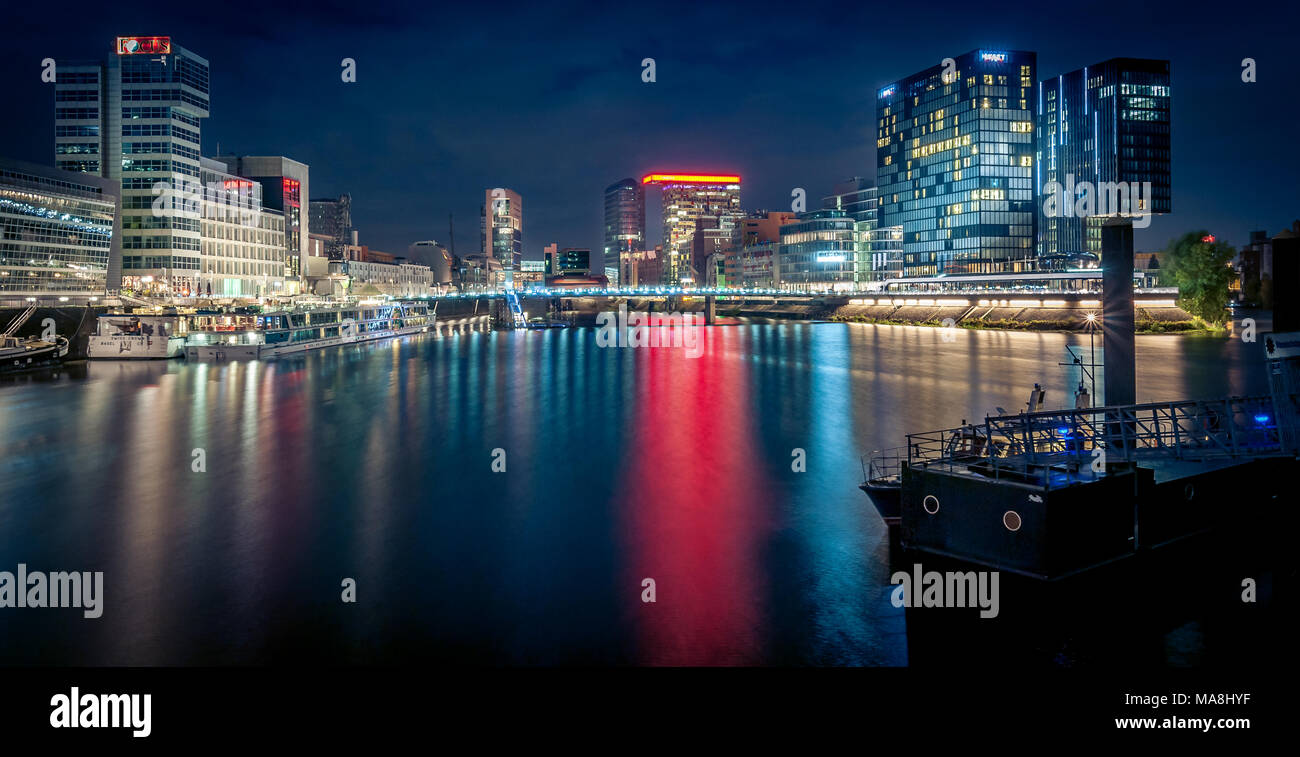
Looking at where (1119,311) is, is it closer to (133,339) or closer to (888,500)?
(888,500)

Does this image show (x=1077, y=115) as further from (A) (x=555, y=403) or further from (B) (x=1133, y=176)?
(A) (x=555, y=403)

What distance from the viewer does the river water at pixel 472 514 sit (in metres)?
15.6

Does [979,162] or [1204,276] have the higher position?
[979,162]

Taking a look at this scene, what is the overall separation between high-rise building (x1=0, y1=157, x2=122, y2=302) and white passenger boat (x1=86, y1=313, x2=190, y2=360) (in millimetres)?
6224

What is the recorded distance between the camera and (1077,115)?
17175cm

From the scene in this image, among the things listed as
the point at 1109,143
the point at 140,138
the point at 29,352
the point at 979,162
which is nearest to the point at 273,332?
the point at 29,352

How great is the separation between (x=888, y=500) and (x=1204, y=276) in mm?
85535

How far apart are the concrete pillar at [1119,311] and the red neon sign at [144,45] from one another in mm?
107978

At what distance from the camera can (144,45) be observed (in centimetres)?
9731

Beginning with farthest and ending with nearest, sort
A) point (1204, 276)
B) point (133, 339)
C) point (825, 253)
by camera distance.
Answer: point (825, 253) → point (1204, 276) → point (133, 339)

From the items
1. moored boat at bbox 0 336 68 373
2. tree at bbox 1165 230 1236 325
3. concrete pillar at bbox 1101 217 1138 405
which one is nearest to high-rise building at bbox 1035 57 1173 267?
tree at bbox 1165 230 1236 325

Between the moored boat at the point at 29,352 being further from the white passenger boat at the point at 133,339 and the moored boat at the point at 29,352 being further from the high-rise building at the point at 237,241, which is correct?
the high-rise building at the point at 237,241

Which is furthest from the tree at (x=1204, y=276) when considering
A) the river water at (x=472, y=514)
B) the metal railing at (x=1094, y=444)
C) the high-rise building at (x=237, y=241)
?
the high-rise building at (x=237, y=241)
